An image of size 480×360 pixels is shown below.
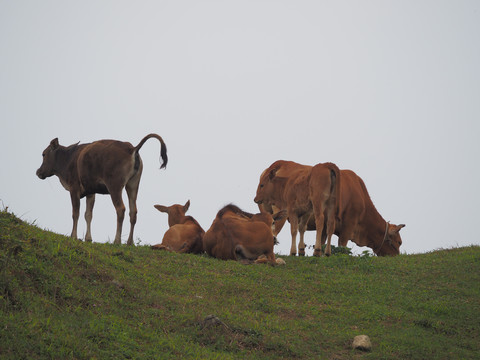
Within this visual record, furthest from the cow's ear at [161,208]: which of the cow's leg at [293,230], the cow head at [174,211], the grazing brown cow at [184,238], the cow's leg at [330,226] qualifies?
the cow's leg at [330,226]

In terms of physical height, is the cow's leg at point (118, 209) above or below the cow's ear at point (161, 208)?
below

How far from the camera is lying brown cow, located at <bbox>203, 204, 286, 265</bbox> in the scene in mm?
14266

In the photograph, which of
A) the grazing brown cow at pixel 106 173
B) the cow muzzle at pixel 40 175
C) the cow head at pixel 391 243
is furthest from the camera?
the cow head at pixel 391 243

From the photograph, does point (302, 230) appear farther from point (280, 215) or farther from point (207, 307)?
point (207, 307)

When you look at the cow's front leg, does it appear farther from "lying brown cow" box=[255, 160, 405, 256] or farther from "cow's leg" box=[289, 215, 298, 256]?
"cow's leg" box=[289, 215, 298, 256]

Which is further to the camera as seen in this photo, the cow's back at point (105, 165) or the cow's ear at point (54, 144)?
the cow's ear at point (54, 144)

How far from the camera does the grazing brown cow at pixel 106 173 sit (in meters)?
15.8

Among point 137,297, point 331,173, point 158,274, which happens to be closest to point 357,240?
point 331,173

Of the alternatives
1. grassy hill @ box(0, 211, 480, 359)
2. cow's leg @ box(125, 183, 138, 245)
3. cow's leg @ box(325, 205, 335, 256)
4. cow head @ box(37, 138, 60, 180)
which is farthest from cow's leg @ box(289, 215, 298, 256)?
cow head @ box(37, 138, 60, 180)

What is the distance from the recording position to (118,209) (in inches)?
615

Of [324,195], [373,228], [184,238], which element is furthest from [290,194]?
[373,228]

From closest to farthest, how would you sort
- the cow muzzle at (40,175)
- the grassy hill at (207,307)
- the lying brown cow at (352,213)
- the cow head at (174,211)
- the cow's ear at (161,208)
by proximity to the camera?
the grassy hill at (207,307) → the cow head at (174,211) → the cow's ear at (161,208) → the cow muzzle at (40,175) → the lying brown cow at (352,213)

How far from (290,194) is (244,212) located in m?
1.77

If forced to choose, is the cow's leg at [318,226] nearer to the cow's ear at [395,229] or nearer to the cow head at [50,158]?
the cow's ear at [395,229]
